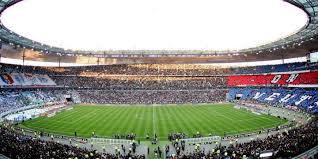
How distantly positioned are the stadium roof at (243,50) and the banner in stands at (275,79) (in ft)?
22.4

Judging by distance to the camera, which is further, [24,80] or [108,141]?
[24,80]

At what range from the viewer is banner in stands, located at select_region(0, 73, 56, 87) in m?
71.1

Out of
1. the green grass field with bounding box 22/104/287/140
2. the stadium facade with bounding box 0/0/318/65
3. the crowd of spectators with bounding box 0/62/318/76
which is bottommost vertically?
the green grass field with bounding box 22/104/287/140

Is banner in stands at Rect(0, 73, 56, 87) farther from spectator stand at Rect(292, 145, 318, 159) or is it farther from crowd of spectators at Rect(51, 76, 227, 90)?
spectator stand at Rect(292, 145, 318, 159)

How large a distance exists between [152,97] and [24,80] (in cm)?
3231

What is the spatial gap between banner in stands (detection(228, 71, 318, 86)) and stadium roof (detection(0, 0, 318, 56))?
684 cm

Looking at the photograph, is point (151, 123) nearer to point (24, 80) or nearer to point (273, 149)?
point (273, 149)

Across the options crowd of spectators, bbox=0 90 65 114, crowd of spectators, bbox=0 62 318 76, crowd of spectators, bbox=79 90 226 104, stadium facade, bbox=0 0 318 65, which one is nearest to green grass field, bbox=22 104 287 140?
crowd of spectators, bbox=0 90 65 114

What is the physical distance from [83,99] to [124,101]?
11135 millimetres

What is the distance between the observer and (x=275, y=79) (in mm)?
77312

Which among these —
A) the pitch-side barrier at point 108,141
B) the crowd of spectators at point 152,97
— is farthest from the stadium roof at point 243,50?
the pitch-side barrier at point 108,141

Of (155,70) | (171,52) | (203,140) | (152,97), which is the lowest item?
(152,97)

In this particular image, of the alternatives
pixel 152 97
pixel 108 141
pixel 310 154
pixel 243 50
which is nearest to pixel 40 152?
pixel 108 141

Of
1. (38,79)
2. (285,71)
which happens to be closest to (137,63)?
(38,79)
